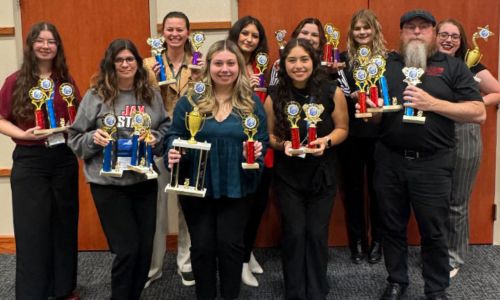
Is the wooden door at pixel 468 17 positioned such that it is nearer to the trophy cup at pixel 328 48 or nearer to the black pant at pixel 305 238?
the trophy cup at pixel 328 48

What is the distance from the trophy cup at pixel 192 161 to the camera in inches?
107

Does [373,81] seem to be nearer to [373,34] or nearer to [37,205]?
[373,34]

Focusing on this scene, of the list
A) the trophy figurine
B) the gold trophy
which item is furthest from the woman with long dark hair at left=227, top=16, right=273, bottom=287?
the gold trophy

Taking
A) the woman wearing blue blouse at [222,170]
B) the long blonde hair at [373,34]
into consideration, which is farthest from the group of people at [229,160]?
the long blonde hair at [373,34]

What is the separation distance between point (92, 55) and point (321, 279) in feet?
8.57

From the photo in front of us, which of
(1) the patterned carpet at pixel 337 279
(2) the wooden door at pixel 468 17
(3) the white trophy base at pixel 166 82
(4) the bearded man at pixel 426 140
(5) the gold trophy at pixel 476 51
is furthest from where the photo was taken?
(2) the wooden door at pixel 468 17

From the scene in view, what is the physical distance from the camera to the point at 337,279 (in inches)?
145

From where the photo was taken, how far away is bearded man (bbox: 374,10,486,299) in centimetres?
295

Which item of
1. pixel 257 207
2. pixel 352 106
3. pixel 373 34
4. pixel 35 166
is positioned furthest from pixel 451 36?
pixel 35 166

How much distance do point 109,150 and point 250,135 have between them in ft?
2.60

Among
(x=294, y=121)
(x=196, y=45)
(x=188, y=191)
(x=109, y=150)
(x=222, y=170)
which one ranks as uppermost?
(x=196, y=45)

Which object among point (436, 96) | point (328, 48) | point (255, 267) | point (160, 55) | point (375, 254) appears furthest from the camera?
point (375, 254)

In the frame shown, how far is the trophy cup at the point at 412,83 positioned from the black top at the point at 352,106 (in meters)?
0.57

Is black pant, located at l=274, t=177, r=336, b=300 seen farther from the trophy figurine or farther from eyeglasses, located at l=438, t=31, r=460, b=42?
eyeglasses, located at l=438, t=31, r=460, b=42
